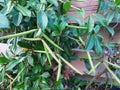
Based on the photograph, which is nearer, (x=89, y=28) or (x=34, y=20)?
(x=89, y=28)

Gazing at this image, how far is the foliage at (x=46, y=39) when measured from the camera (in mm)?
774

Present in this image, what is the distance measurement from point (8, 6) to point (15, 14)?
0.21 feet

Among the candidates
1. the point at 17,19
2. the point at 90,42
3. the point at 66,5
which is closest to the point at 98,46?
the point at 90,42

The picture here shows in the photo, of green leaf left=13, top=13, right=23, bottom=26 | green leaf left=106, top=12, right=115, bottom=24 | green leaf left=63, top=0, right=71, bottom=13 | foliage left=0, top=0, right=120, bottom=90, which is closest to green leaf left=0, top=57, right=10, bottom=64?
foliage left=0, top=0, right=120, bottom=90

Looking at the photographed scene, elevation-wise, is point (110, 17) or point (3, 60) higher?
point (110, 17)

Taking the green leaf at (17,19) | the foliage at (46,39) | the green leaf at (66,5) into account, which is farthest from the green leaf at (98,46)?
the green leaf at (17,19)

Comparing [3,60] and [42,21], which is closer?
[42,21]

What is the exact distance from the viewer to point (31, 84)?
0.90 m

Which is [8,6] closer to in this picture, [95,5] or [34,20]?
[34,20]

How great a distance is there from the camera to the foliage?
77 cm

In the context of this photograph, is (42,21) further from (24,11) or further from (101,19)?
(101,19)

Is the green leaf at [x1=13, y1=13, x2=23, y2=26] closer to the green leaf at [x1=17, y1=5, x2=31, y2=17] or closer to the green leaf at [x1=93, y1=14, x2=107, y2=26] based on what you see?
the green leaf at [x1=17, y1=5, x2=31, y2=17]

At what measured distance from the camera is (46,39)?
0.83 metres

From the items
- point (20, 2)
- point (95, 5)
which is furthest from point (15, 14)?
point (95, 5)
